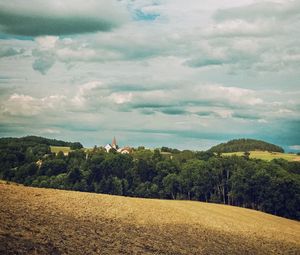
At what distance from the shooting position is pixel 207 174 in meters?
117

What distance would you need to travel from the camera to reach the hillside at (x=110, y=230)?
2367 cm

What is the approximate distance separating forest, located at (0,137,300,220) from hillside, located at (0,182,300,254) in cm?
5554

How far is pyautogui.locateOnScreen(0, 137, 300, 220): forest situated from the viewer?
106 meters

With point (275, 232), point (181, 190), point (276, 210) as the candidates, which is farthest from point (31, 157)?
point (275, 232)

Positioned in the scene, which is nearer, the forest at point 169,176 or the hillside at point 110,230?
the hillside at point 110,230

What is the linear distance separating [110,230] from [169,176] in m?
90.2

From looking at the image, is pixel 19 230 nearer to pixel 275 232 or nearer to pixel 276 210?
pixel 275 232

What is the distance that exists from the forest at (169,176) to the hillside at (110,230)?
5554 centimetres

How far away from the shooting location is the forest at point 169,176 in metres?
106

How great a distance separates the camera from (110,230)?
3123cm

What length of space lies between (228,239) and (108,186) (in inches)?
3517

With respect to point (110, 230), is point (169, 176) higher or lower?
lower

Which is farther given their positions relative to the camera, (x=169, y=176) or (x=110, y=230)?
(x=169, y=176)

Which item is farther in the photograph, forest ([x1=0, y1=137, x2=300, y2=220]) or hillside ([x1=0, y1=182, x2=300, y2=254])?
forest ([x1=0, y1=137, x2=300, y2=220])
